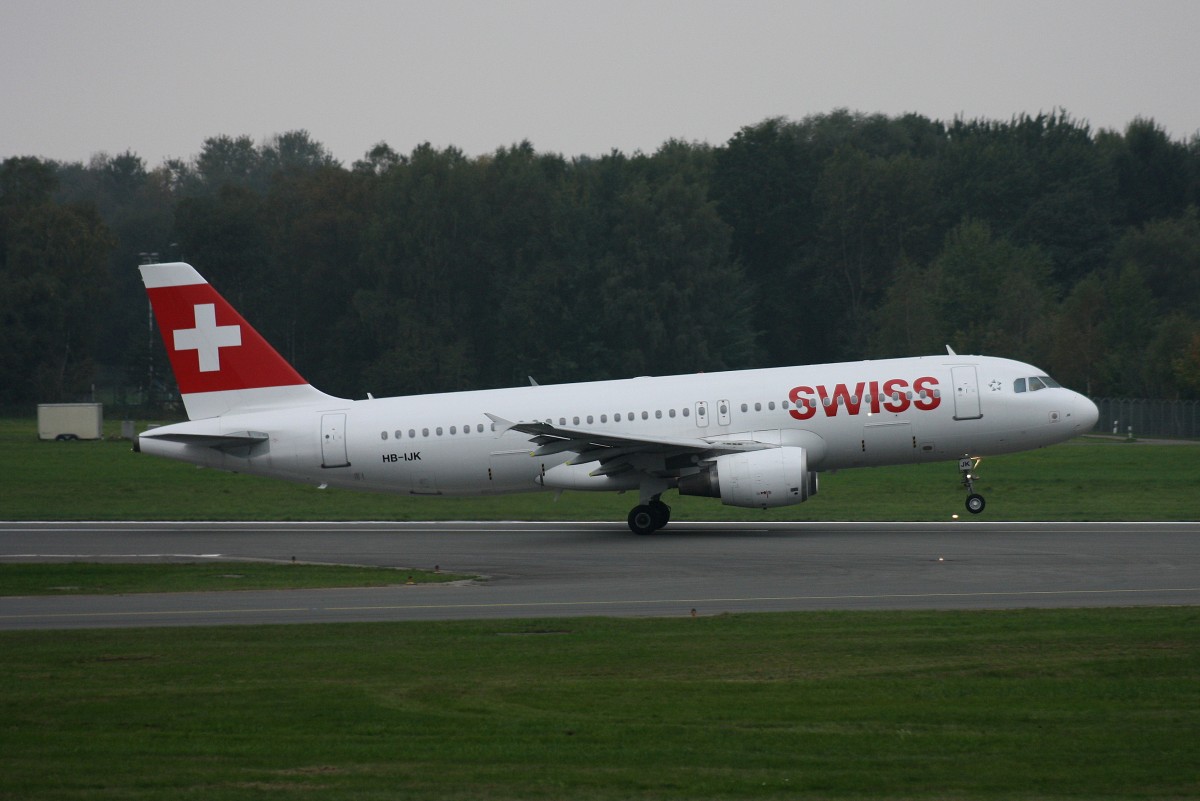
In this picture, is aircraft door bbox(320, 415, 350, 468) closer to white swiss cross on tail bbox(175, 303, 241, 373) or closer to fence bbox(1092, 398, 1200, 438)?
white swiss cross on tail bbox(175, 303, 241, 373)

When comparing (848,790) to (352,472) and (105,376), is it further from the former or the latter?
(105,376)

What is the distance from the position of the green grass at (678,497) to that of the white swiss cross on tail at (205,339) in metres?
5.45

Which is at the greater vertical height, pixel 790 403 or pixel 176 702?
pixel 790 403

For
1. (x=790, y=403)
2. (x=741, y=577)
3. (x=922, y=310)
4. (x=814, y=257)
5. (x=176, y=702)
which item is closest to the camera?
(x=176, y=702)

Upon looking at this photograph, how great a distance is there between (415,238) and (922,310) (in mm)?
34018

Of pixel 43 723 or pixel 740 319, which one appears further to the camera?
pixel 740 319

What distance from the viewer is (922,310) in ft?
290

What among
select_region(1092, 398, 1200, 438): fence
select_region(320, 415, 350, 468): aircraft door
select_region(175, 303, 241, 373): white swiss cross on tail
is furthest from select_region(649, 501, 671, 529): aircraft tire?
select_region(1092, 398, 1200, 438): fence

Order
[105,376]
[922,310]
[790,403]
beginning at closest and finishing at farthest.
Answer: [790,403]
[922,310]
[105,376]

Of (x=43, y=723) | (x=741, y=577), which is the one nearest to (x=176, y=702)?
(x=43, y=723)

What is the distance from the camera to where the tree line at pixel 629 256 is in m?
92.2

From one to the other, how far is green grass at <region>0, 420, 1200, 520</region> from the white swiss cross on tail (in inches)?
214

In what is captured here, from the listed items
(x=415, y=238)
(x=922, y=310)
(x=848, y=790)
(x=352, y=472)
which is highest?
(x=415, y=238)

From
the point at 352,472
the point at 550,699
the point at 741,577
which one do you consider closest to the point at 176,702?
the point at 550,699
